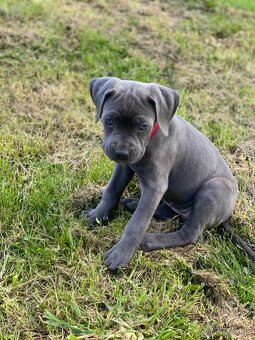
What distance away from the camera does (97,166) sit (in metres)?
5.62

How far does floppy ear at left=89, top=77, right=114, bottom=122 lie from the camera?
4254 mm

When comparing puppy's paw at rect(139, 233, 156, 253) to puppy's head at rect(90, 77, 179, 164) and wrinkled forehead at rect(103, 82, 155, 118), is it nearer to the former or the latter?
puppy's head at rect(90, 77, 179, 164)

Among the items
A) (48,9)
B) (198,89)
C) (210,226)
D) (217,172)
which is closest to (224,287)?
(210,226)

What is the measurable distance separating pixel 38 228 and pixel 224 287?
1.68 meters

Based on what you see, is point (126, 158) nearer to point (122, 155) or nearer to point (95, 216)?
point (122, 155)

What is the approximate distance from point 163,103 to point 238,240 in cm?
154

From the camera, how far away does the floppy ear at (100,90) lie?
4254 millimetres

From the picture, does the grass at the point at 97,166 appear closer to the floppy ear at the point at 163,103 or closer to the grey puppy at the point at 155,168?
the grey puppy at the point at 155,168

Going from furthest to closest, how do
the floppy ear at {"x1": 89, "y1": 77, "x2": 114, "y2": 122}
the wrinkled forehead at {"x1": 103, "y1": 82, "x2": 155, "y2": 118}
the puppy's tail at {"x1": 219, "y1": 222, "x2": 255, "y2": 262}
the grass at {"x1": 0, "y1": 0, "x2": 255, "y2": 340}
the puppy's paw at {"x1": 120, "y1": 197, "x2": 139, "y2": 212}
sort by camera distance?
the puppy's paw at {"x1": 120, "y1": 197, "x2": 139, "y2": 212} → the puppy's tail at {"x1": 219, "y1": 222, "x2": 255, "y2": 262} → the floppy ear at {"x1": 89, "y1": 77, "x2": 114, "y2": 122} → the wrinkled forehead at {"x1": 103, "y1": 82, "x2": 155, "y2": 118} → the grass at {"x1": 0, "y1": 0, "x2": 255, "y2": 340}

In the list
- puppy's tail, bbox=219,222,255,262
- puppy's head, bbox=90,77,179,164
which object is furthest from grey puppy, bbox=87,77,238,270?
puppy's tail, bbox=219,222,255,262

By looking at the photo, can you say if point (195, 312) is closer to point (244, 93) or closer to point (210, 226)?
point (210, 226)

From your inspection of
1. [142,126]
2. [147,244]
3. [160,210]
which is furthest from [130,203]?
[142,126]

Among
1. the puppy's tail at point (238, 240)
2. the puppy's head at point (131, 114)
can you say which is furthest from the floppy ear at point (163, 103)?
the puppy's tail at point (238, 240)

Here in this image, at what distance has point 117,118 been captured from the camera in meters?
4.18
